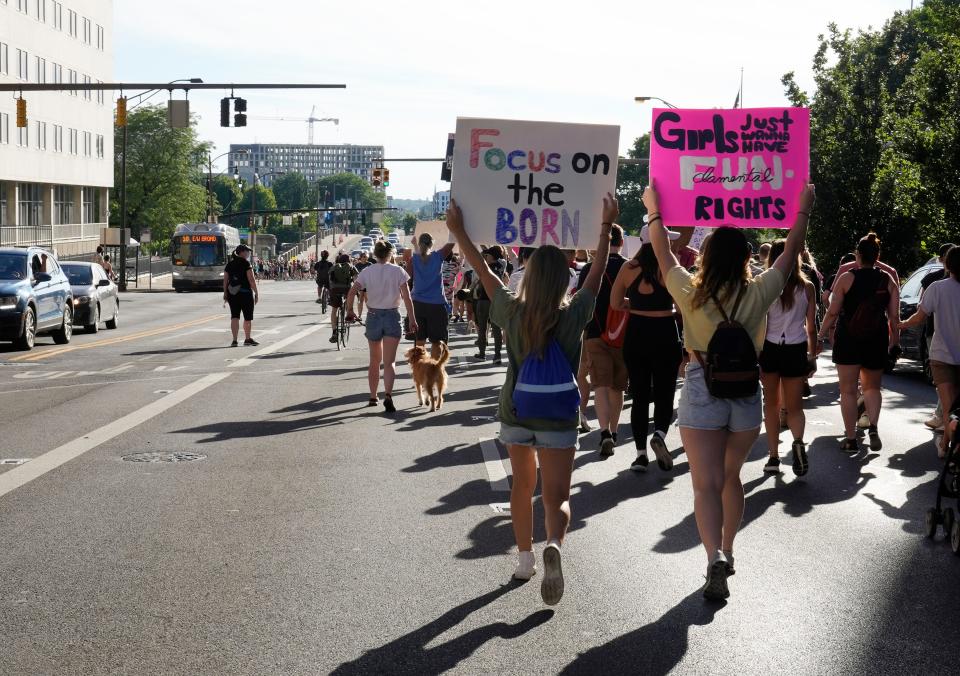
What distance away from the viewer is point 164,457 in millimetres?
10828

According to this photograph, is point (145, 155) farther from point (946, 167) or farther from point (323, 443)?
point (323, 443)

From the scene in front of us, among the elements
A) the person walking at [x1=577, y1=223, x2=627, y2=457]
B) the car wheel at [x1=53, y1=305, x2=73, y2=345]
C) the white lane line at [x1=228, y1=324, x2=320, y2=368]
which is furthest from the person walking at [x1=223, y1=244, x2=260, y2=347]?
the person walking at [x1=577, y1=223, x2=627, y2=457]

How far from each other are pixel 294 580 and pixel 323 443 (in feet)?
17.0

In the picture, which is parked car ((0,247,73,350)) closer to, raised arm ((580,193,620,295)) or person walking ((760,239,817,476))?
person walking ((760,239,817,476))

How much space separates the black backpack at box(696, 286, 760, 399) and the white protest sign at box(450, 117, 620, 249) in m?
1.87

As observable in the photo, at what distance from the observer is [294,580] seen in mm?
6602

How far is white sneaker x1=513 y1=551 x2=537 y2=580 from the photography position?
6.64 m

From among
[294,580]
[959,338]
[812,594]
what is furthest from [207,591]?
[959,338]

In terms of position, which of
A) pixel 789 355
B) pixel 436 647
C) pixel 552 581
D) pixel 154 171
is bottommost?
pixel 436 647

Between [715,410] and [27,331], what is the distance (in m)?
19.2

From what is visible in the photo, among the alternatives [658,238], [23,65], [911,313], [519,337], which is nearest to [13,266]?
[911,313]

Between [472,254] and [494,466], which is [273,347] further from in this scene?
[472,254]

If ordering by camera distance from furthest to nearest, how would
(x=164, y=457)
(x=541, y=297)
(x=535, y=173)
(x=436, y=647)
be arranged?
(x=164, y=457) < (x=535, y=173) < (x=541, y=297) < (x=436, y=647)

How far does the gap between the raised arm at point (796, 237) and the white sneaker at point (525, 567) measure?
1.87 meters
